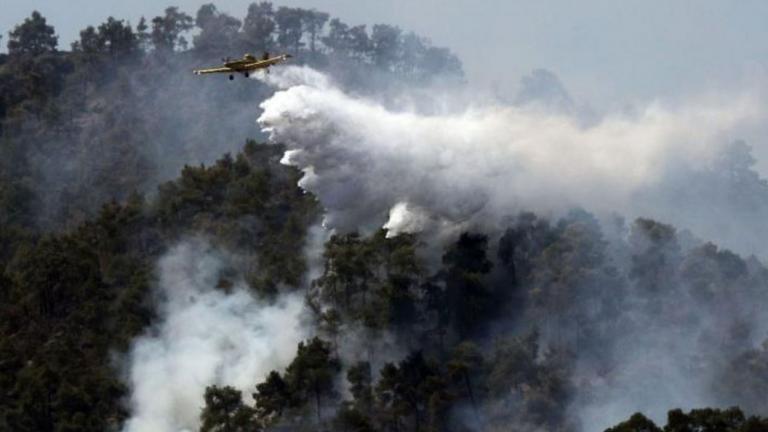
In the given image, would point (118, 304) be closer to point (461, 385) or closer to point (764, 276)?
point (461, 385)

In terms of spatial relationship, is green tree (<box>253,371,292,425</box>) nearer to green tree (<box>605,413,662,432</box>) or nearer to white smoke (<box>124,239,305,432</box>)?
white smoke (<box>124,239,305,432</box>)

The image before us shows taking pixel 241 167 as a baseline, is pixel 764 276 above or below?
Answer: below

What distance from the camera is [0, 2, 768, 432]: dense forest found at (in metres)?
104

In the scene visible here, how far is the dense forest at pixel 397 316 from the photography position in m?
104

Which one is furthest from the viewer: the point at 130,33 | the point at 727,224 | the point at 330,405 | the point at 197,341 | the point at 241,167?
the point at 130,33

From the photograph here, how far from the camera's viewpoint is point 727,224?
17075 cm

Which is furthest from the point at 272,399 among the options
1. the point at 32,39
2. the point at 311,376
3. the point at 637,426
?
the point at 32,39

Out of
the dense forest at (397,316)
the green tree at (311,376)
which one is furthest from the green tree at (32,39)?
the green tree at (311,376)

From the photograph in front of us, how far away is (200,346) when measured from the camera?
11206 cm

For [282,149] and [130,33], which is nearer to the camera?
[282,149]

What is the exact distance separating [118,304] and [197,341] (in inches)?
300

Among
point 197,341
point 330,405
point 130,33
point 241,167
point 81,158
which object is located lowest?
point 330,405

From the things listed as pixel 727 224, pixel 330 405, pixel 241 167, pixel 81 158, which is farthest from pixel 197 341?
pixel 727 224

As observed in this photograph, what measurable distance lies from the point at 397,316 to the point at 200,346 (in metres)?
10.7
